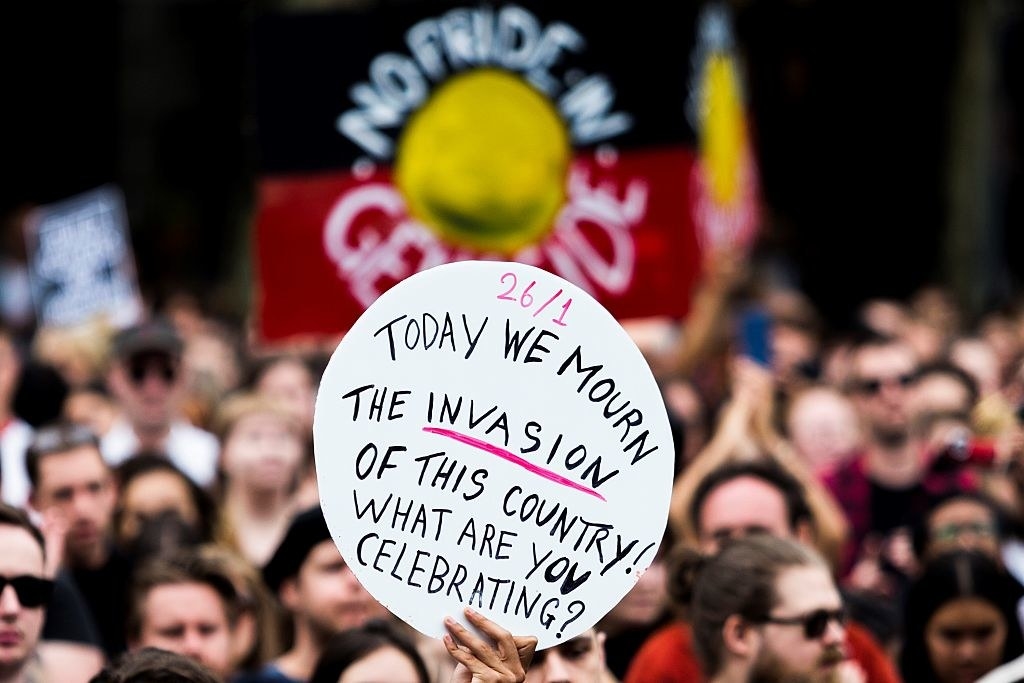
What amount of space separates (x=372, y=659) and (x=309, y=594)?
0.89 metres

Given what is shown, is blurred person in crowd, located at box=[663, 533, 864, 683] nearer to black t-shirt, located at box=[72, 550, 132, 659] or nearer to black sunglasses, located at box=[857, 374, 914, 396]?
black t-shirt, located at box=[72, 550, 132, 659]

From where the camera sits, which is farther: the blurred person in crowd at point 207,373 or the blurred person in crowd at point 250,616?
the blurred person in crowd at point 207,373

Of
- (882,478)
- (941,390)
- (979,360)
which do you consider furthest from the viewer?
(979,360)

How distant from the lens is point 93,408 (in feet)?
28.9

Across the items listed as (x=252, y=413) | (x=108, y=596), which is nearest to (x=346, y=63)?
(x=252, y=413)

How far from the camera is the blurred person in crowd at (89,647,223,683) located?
419 cm

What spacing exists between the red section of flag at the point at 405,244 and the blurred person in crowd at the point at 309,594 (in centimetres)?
161

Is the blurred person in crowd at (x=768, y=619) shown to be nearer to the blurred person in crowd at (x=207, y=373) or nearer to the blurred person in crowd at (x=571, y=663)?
the blurred person in crowd at (x=571, y=663)

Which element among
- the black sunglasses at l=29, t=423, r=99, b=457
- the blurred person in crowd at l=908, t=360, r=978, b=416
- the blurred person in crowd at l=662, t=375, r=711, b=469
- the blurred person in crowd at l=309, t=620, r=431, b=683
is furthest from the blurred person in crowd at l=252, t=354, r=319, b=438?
the blurred person in crowd at l=309, t=620, r=431, b=683

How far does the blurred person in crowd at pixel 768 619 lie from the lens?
4.92m

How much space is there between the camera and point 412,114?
755 cm

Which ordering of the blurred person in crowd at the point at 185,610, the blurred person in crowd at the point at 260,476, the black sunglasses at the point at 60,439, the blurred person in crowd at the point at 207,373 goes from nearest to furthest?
the blurred person in crowd at the point at 185,610, the black sunglasses at the point at 60,439, the blurred person in crowd at the point at 260,476, the blurred person in crowd at the point at 207,373

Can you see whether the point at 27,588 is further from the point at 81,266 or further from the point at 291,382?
the point at 81,266

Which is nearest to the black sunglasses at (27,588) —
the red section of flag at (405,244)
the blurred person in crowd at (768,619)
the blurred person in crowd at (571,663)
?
the blurred person in crowd at (571,663)
